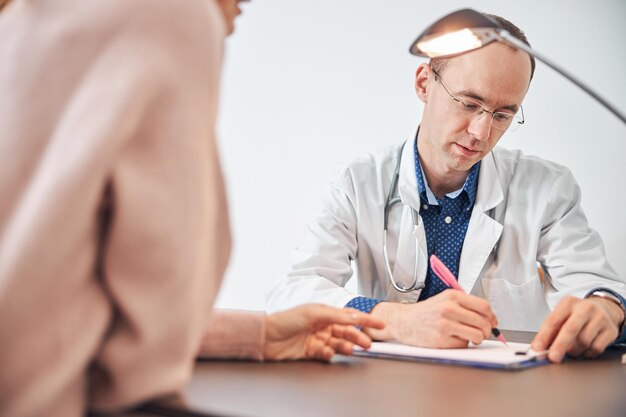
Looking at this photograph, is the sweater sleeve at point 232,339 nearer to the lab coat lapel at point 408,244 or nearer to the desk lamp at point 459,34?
the desk lamp at point 459,34

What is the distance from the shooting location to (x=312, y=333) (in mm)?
988

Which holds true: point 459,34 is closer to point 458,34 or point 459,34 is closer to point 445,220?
point 458,34

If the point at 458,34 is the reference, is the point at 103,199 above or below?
below

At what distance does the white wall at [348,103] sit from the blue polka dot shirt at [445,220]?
2.00 ft

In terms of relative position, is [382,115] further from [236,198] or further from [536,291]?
[536,291]

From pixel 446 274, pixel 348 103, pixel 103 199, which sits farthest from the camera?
pixel 348 103

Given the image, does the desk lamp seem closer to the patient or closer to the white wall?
the patient

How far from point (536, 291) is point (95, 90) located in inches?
60.0

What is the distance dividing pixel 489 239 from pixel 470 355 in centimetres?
77

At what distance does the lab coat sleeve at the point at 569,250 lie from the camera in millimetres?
1657

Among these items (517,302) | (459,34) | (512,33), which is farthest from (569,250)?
(459,34)

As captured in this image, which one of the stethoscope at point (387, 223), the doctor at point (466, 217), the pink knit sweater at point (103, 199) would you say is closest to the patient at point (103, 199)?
the pink knit sweater at point (103, 199)

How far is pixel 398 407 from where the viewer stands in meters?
0.68

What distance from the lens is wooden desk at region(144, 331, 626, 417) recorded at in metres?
0.65
